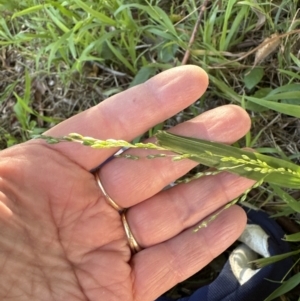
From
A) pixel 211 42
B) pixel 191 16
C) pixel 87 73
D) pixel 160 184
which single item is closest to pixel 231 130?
pixel 160 184

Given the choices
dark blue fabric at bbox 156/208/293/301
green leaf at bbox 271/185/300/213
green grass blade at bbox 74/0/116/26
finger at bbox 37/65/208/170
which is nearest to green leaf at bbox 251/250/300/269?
dark blue fabric at bbox 156/208/293/301

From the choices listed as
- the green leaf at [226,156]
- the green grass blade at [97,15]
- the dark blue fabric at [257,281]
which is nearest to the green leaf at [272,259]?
the dark blue fabric at [257,281]

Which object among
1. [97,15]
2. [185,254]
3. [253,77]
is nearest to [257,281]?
[185,254]

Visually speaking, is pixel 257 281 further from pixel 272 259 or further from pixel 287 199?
pixel 287 199

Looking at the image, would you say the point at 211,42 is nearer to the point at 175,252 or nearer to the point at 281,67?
the point at 281,67

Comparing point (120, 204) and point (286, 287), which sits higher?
point (120, 204)

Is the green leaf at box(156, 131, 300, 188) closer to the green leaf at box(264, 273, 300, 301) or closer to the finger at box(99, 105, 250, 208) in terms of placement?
the finger at box(99, 105, 250, 208)

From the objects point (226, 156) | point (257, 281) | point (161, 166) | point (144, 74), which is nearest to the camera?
point (226, 156)
